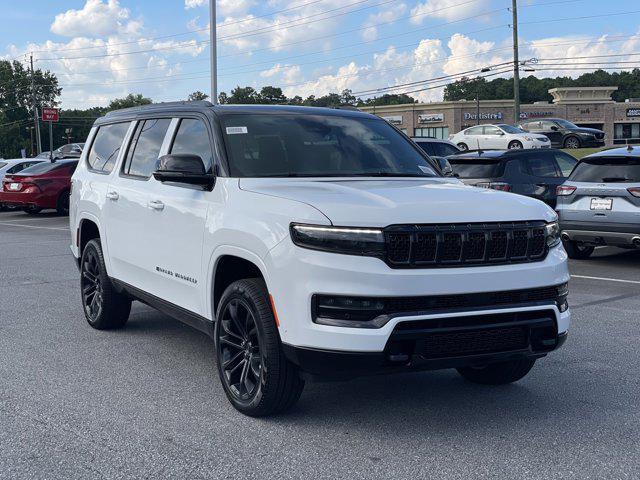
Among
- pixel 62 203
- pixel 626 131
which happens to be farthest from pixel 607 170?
pixel 626 131

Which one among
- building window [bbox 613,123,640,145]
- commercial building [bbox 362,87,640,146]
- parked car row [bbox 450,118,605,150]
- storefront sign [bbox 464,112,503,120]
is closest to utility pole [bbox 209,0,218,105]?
parked car row [bbox 450,118,605,150]

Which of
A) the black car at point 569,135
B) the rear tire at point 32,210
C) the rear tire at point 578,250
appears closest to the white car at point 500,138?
the black car at point 569,135

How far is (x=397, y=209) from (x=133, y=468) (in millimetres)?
1946

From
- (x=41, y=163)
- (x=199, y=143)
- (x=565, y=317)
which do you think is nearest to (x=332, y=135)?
(x=199, y=143)

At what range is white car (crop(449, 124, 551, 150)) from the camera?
3938cm

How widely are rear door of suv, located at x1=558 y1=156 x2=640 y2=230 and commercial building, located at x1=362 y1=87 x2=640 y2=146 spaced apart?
72769 mm

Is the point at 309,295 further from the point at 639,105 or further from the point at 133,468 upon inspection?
the point at 639,105

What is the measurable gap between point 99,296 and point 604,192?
24.8 ft

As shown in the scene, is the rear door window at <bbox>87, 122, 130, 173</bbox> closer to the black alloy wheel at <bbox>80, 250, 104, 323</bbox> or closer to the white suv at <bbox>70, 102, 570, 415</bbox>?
the black alloy wheel at <bbox>80, 250, 104, 323</bbox>

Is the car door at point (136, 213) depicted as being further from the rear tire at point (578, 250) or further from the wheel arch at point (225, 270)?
the rear tire at point (578, 250)

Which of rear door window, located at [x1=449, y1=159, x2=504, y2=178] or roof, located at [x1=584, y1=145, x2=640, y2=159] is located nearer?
roof, located at [x1=584, y1=145, x2=640, y2=159]

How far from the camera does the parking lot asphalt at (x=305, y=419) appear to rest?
13.8 ft

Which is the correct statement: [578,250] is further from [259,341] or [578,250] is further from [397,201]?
[259,341]

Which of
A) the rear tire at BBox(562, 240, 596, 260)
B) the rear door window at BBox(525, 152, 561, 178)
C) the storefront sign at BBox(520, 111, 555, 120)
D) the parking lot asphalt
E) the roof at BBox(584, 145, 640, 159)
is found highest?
the storefront sign at BBox(520, 111, 555, 120)
